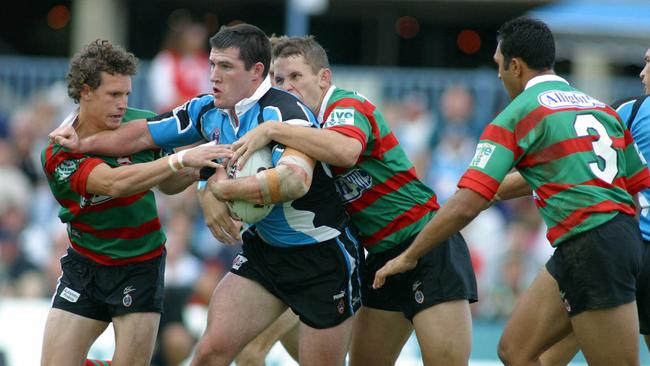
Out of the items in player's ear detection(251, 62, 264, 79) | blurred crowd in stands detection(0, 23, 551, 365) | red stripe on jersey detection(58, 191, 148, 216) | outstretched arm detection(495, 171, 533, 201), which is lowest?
blurred crowd in stands detection(0, 23, 551, 365)

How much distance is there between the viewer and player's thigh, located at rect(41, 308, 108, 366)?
6770 mm

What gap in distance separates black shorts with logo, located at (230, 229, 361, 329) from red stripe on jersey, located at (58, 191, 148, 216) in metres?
0.88

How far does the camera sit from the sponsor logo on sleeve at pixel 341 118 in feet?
21.2

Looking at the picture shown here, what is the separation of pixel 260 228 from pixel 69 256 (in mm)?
1343

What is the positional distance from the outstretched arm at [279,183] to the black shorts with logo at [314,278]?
51 centimetres

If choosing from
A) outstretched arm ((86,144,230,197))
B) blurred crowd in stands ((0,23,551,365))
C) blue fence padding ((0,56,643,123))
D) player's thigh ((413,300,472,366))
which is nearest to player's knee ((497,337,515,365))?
player's thigh ((413,300,472,366))

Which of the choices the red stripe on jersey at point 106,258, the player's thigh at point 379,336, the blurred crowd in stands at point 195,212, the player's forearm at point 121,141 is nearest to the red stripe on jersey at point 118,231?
the red stripe on jersey at point 106,258

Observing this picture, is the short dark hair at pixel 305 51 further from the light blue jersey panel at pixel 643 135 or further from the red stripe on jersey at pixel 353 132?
the light blue jersey panel at pixel 643 135

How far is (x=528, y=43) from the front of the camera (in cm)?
631

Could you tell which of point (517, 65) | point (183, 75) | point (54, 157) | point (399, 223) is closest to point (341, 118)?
point (399, 223)

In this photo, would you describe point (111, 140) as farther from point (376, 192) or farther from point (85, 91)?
point (376, 192)

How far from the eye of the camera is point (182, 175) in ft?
23.6

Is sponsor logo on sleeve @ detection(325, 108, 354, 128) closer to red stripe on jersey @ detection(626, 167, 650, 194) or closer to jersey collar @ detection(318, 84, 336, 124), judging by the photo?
jersey collar @ detection(318, 84, 336, 124)

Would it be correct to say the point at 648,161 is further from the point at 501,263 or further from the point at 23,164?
the point at 23,164
